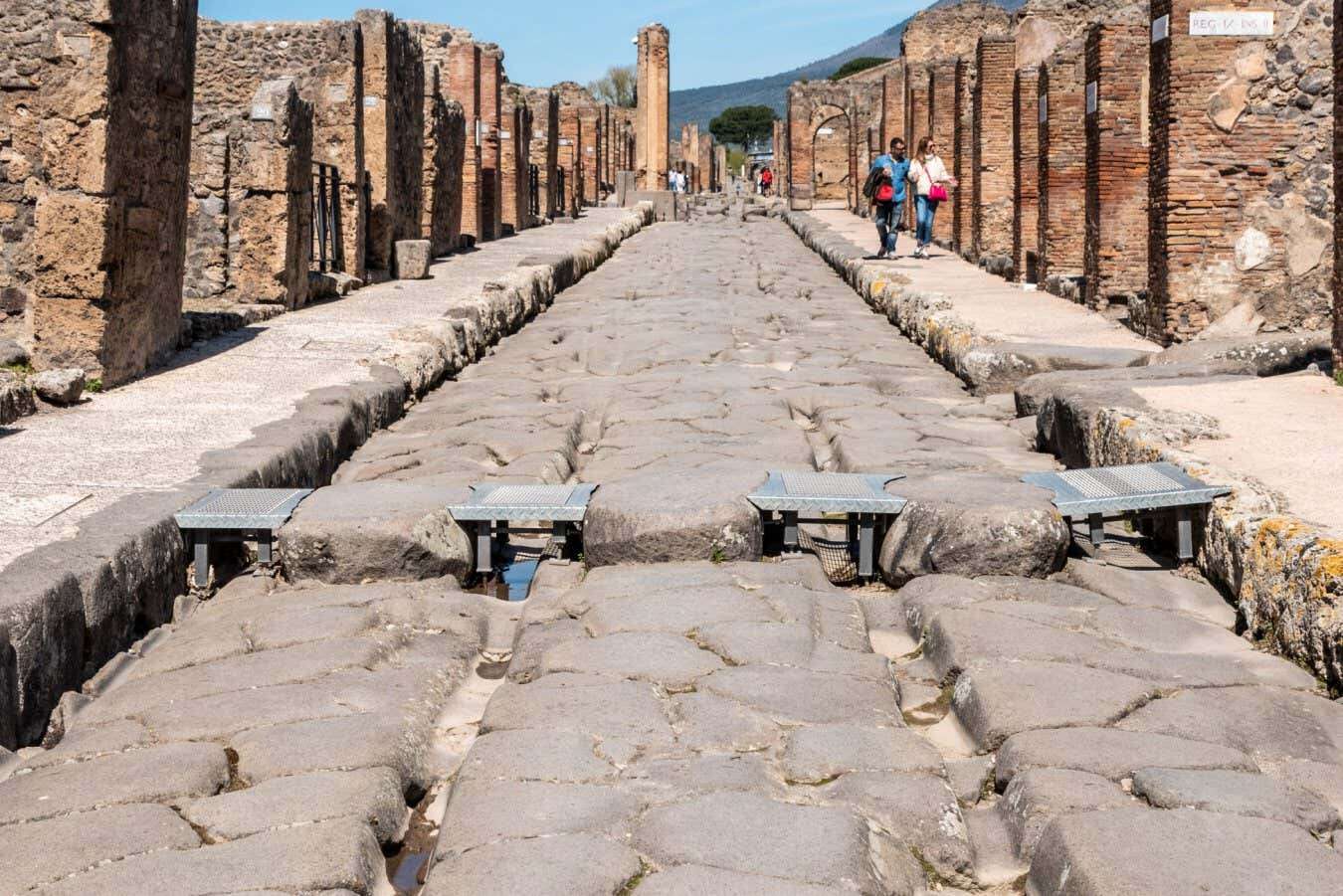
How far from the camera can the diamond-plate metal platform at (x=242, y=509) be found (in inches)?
175

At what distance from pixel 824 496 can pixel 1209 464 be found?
1.19m

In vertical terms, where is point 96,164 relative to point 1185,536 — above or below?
above

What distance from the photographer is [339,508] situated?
15.2ft

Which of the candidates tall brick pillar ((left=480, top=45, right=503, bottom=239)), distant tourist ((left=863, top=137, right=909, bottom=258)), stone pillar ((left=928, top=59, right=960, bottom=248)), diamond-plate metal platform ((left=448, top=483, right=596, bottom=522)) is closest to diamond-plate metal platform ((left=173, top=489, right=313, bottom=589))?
diamond-plate metal platform ((left=448, top=483, right=596, bottom=522))

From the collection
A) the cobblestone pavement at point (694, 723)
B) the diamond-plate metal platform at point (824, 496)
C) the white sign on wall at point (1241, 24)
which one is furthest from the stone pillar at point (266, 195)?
the diamond-plate metal platform at point (824, 496)

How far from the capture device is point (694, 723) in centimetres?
310

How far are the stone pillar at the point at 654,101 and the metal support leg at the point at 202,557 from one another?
44.9 m

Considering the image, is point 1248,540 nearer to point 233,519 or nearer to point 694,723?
point 694,723

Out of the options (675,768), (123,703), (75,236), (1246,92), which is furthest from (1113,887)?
(1246,92)

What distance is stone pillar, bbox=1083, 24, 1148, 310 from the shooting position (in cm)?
1114

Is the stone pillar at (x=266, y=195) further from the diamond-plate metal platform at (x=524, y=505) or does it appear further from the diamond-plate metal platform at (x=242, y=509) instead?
the diamond-plate metal platform at (x=524, y=505)

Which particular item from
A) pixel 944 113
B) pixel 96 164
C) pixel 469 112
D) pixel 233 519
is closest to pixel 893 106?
pixel 944 113

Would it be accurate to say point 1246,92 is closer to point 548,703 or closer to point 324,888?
point 548,703

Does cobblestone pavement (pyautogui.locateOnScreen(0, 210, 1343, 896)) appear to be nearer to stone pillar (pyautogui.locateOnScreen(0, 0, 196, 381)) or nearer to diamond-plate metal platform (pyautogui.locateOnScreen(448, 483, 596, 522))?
diamond-plate metal platform (pyautogui.locateOnScreen(448, 483, 596, 522))
